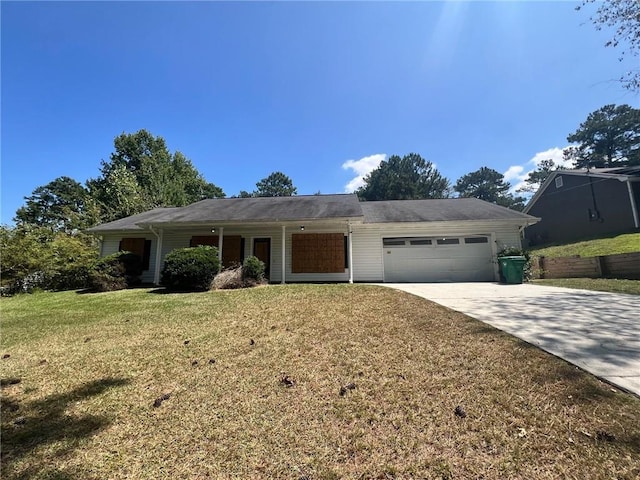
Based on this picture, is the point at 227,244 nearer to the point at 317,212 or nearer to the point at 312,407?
the point at 317,212

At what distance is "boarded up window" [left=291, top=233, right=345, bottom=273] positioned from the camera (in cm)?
1170

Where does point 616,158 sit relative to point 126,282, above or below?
above

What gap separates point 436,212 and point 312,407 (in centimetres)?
1244

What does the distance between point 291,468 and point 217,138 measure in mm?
19315

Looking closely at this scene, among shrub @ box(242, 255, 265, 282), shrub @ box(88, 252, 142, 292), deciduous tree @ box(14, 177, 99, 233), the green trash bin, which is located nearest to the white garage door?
the green trash bin

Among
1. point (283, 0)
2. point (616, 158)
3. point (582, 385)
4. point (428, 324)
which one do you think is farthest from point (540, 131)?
point (616, 158)

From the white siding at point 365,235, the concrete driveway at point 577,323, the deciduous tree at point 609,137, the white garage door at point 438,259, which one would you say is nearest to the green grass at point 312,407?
the concrete driveway at point 577,323

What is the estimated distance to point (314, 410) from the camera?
2416mm

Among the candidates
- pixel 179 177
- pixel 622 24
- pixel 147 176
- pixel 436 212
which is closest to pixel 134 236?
pixel 436 212

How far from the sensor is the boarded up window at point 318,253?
38.4 ft

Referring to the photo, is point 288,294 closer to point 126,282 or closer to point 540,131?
point 126,282

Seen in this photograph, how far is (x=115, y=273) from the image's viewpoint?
33.8 feet

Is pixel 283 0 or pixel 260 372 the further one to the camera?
pixel 283 0

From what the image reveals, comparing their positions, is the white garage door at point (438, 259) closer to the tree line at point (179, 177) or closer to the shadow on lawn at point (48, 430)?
the shadow on lawn at point (48, 430)
